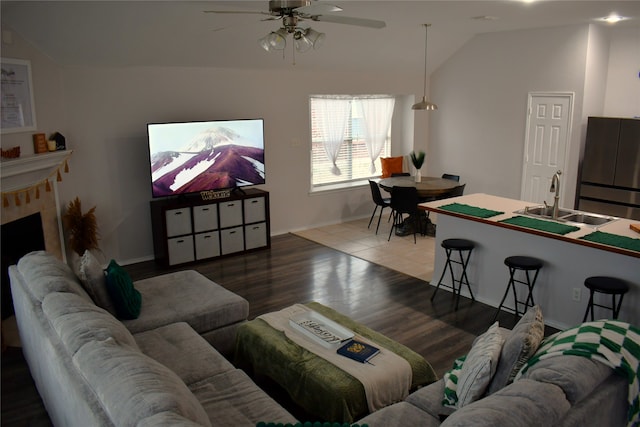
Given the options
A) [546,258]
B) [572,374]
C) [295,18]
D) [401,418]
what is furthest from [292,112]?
[572,374]

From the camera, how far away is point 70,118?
5.60 metres

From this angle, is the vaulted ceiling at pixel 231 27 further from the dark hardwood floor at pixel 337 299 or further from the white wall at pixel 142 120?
the dark hardwood floor at pixel 337 299

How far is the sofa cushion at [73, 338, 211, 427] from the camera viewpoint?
1.92 metres

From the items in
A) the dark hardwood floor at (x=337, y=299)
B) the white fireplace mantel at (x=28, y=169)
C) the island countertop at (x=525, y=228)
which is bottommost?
the dark hardwood floor at (x=337, y=299)

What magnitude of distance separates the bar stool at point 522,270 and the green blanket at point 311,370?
62.2 inches

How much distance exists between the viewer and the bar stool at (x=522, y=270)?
4363 millimetres

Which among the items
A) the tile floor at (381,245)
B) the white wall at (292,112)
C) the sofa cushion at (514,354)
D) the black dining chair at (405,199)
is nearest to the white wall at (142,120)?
the white wall at (292,112)

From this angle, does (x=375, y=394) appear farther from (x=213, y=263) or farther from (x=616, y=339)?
(x=213, y=263)

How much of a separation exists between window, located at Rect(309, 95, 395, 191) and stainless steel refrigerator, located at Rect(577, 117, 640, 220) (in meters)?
3.14

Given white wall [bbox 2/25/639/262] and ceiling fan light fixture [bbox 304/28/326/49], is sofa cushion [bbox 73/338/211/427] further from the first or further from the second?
white wall [bbox 2/25/639/262]

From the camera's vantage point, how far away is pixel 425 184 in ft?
23.4

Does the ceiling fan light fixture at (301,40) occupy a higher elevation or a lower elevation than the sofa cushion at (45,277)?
higher

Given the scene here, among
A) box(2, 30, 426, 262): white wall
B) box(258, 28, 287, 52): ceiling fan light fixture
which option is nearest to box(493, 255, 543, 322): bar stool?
box(258, 28, 287, 52): ceiling fan light fixture

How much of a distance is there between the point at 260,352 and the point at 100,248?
346 cm
